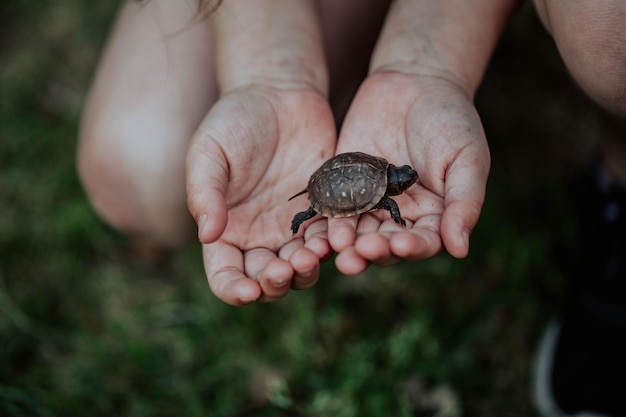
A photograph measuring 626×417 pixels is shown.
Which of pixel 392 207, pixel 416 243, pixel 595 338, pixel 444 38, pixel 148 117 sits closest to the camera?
pixel 416 243

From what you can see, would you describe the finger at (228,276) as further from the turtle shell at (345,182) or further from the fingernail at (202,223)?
the turtle shell at (345,182)

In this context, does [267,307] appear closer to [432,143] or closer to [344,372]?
[344,372]

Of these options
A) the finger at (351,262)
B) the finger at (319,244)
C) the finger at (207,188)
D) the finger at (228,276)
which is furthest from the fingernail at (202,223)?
the finger at (351,262)

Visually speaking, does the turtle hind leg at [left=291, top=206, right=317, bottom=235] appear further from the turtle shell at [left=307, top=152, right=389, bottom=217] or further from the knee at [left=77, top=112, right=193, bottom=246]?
the knee at [left=77, top=112, right=193, bottom=246]

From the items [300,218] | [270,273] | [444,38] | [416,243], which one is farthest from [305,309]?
[444,38]

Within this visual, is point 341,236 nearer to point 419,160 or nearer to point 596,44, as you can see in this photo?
point 419,160

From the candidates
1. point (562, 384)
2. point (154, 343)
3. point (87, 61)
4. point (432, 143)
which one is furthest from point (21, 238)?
point (562, 384)
